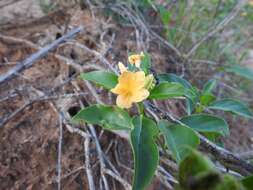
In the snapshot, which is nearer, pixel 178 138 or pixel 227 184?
pixel 227 184

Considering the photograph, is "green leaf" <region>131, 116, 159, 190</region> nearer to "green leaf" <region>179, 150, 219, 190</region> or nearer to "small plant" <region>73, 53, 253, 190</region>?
"small plant" <region>73, 53, 253, 190</region>

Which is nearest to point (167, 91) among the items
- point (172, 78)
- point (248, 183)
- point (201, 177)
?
point (172, 78)

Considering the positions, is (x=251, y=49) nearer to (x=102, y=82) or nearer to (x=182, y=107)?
(x=182, y=107)

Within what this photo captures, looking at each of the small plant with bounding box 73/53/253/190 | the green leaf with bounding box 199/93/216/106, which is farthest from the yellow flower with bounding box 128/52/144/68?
the green leaf with bounding box 199/93/216/106

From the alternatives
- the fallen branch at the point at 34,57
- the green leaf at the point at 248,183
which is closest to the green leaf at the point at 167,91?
the green leaf at the point at 248,183

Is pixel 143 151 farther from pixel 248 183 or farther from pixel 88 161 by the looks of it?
pixel 88 161

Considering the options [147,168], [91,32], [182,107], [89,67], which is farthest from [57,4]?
[147,168]
